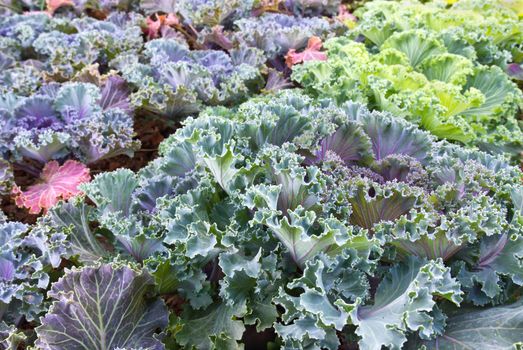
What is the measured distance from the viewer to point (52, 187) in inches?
131

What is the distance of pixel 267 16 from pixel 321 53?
89 centimetres

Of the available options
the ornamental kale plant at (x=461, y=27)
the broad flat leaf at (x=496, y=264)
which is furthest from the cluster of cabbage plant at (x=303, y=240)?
the ornamental kale plant at (x=461, y=27)

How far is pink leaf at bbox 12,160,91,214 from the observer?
3.23 m

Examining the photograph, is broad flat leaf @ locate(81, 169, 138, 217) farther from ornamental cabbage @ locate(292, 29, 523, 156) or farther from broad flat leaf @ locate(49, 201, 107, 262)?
ornamental cabbage @ locate(292, 29, 523, 156)

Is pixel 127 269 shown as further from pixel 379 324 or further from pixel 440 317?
pixel 440 317

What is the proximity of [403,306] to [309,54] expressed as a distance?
310 centimetres

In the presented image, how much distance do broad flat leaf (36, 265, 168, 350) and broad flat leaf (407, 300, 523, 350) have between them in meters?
1.16

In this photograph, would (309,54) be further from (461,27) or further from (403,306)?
(403,306)

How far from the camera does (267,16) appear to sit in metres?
5.17

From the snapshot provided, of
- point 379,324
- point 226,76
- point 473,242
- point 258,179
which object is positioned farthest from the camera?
point 226,76

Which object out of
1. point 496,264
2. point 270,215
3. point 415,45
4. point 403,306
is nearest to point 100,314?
point 270,215

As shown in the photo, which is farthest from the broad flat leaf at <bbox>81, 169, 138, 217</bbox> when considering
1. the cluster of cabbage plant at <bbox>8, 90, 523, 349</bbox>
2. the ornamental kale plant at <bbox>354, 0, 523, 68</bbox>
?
the ornamental kale plant at <bbox>354, 0, 523, 68</bbox>

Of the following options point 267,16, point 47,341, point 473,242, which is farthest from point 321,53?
point 47,341

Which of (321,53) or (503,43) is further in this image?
(503,43)
